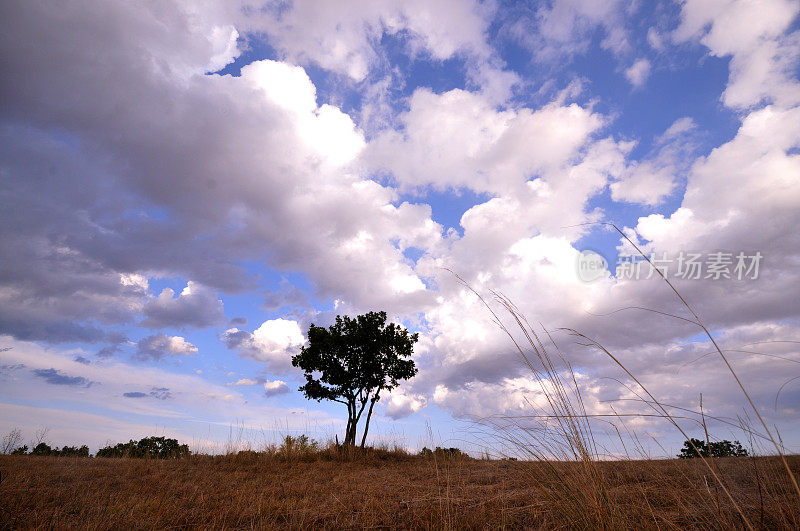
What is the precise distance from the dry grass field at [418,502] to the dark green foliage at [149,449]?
6.43 m

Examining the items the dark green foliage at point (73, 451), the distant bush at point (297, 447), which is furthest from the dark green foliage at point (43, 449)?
the distant bush at point (297, 447)

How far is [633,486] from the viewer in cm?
561

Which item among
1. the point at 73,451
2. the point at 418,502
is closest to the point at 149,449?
the point at 73,451

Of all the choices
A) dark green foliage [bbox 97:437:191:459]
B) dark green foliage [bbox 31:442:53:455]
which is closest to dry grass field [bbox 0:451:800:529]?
dark green foliage [bbox 97:437:191:459]

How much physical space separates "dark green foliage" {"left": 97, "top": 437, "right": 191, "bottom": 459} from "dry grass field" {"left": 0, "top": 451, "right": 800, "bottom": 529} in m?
6.43

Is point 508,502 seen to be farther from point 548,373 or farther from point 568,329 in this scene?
point 568,329

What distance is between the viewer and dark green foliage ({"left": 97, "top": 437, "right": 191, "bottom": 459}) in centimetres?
1352

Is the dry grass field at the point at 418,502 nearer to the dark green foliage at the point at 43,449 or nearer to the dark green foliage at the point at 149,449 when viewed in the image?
the dark green foliage at the point at 149,449

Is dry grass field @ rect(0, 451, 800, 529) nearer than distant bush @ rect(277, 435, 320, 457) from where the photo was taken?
Yes

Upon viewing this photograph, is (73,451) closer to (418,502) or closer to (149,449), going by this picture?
(149,449)

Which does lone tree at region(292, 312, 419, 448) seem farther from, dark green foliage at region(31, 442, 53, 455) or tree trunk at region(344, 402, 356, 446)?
dark green foliage at region(31, 442, 53, 455)

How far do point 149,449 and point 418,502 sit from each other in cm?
1575

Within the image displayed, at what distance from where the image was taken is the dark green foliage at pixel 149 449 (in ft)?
44.3

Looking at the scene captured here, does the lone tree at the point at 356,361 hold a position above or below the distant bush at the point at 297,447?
above
